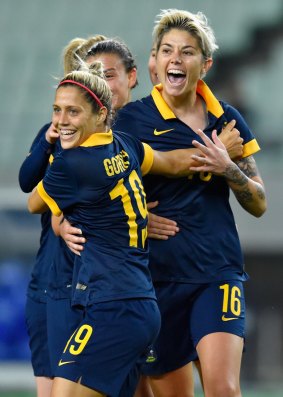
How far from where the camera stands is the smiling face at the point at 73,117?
14.4 feet

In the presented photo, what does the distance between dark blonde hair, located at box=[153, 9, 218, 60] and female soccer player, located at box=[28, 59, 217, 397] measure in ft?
2.17

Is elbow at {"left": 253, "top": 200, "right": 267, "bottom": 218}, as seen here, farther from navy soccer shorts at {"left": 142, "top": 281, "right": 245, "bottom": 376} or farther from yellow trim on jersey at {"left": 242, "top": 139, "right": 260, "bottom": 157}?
navy soccer shorts at {"left": 142, "top": 281, "right": 245, "bottom": 376}

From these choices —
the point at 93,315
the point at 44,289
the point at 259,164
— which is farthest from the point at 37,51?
the point at 93,315

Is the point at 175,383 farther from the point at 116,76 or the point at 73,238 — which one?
the point at 116,76

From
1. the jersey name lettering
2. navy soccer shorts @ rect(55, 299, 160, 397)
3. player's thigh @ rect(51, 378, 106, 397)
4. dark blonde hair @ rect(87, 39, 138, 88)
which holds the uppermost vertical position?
dark blonde hair @ rect(87, 39, 138, 88)

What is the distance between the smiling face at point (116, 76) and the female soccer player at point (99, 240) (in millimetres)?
825

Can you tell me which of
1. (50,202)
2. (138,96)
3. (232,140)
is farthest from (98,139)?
(138,96)

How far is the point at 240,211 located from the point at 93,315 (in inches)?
286

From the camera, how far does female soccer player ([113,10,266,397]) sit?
495 cm

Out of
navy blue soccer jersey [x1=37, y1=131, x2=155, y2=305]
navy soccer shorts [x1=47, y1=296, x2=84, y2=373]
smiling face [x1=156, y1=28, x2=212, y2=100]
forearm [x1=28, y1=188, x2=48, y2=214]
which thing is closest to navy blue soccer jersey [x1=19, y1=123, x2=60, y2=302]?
forearm [x1=28, y1=188, x2=48, y2=214]

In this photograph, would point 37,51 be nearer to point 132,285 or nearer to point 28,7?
point 28,7

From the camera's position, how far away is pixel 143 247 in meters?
4.52

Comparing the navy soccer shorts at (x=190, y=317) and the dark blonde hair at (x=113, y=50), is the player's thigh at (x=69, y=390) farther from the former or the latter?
the dark blonde hair at (x=113, y=50)

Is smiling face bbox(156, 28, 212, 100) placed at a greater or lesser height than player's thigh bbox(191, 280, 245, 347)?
greater
